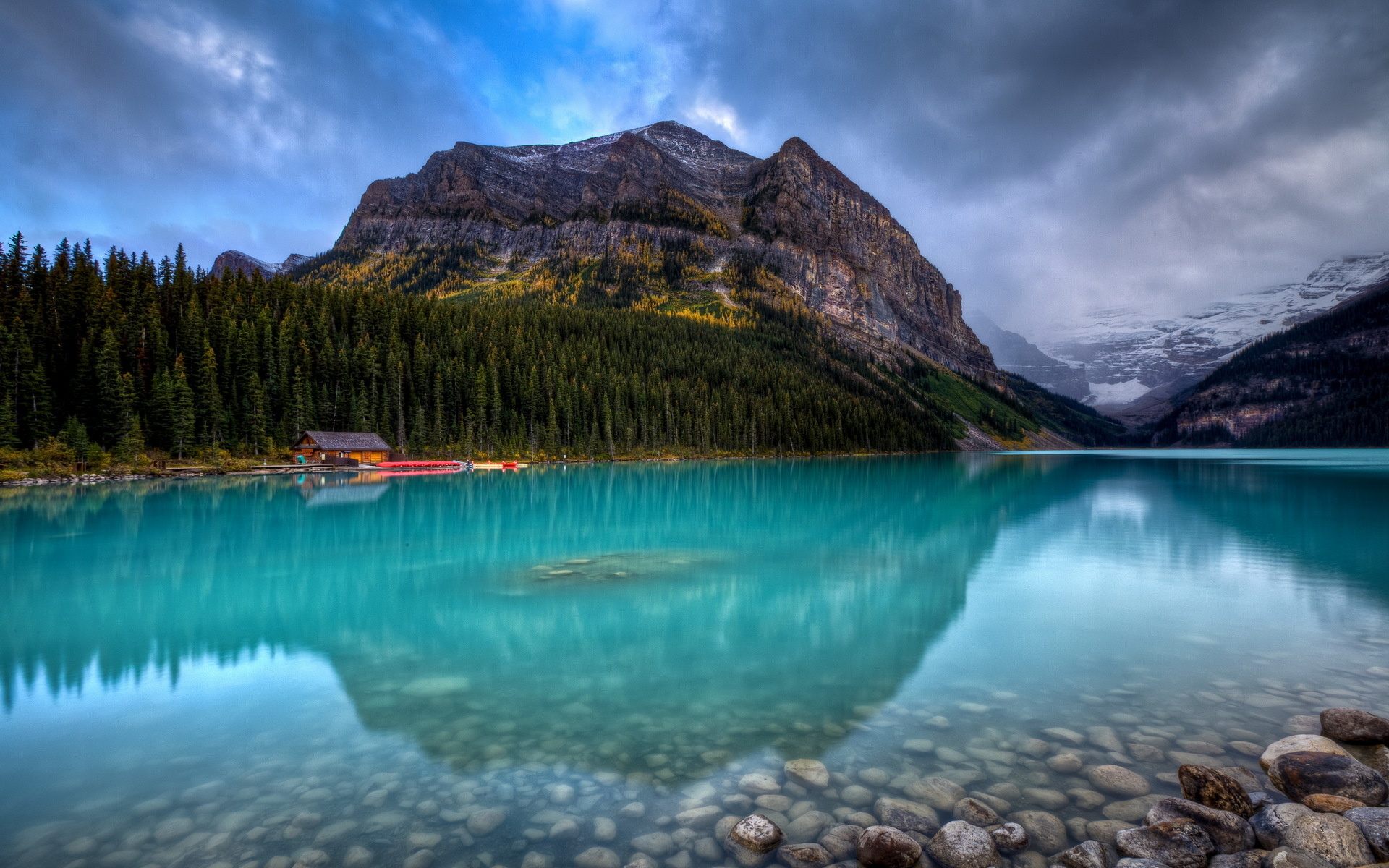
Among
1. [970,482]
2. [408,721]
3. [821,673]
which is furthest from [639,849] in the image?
[970,482]

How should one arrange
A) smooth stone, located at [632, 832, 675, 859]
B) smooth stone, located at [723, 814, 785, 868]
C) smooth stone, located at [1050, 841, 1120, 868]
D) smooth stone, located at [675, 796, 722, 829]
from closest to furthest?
smooth stone, located at [1050, 841, 1120, 868]
smooth stone, located at [723, 814, 785, 868]
smooth stone, located at [632, 832, 675, 859]
smooth stone, located at [675, 796, 722, 829]

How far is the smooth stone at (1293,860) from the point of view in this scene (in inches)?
233

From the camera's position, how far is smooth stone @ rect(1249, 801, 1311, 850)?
6578 millimetres

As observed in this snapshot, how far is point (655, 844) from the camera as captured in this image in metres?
6.58

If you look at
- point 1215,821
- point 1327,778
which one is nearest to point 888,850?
point 1215,821

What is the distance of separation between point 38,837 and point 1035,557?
90.6 ft

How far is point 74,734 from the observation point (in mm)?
9312

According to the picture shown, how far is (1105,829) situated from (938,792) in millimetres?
1702

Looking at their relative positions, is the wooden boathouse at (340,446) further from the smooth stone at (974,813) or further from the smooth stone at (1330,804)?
the smooth stone at (1330,804)

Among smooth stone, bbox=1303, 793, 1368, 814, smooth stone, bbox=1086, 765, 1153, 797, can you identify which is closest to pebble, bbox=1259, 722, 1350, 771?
smooth stone, bbox=1303, 793, 1368, 814

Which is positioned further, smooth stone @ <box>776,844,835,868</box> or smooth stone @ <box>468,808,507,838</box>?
smooth stone @ <box>468,808,507,838</box>

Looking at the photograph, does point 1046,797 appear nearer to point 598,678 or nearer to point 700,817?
point 700,817

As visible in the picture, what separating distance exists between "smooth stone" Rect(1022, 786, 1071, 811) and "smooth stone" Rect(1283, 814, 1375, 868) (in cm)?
198

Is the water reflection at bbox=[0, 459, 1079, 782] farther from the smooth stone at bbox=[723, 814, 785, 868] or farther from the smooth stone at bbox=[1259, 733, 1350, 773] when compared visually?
the smooth stone at bbox=[1259, 733, 1350, 773]
